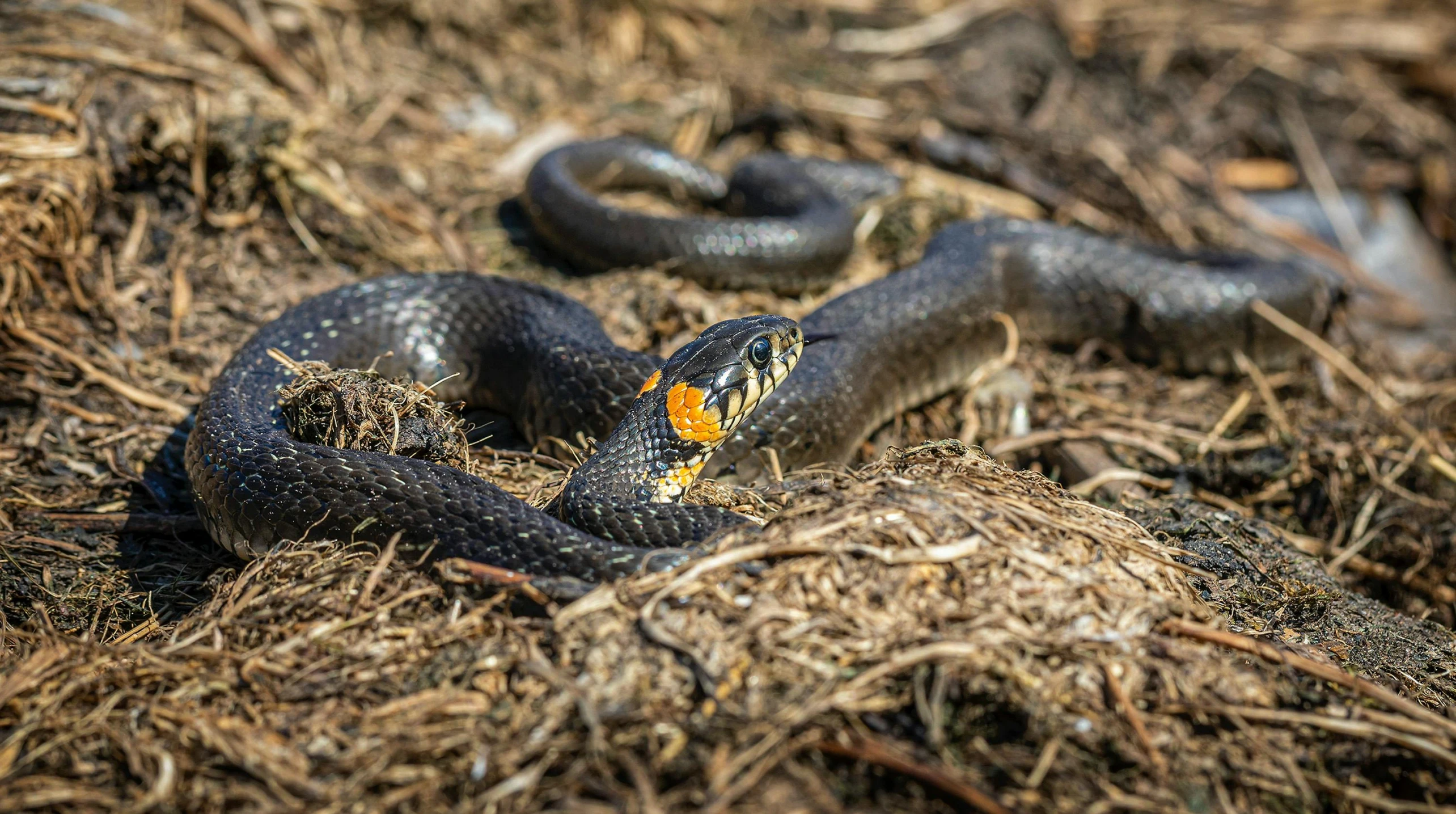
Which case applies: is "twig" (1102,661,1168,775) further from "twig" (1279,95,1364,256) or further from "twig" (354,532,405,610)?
"twig" (1279,95,1364,256)

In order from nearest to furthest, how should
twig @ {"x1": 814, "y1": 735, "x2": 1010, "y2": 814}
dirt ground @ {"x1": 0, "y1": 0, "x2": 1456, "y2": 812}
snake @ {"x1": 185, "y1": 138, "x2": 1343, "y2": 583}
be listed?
1. twig @ {"x1": 814, "y1": 735, "x2": 1010, "y2": 814}
2. dirt ground @ {"x1": 0, "y1": 0, "x2": 1456, "y2": 812}
3. snake @ {"x1": 185, "y1": 138, "x2": 1343, "y2": 583}

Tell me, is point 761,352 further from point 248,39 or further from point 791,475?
point 248,39

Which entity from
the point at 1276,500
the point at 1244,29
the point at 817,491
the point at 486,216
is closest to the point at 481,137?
the point at 486,216

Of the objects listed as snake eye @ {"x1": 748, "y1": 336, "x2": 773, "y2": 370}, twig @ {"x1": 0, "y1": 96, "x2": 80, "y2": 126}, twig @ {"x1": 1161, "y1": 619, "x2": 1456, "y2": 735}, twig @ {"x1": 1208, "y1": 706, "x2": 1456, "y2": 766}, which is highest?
twig @ {"x1": 0, "y1": 96, "x2": 80, "y2": 126}

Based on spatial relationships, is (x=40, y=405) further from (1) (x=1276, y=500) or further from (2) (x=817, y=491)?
(1) (x=1276, y=500)

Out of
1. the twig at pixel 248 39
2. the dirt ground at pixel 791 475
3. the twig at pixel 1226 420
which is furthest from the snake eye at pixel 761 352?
the twig at pixel 248 39

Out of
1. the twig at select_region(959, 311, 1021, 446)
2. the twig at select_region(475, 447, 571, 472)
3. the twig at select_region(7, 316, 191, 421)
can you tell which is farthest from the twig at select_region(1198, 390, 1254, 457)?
the twig at select_region(7, 316, 191, 421)

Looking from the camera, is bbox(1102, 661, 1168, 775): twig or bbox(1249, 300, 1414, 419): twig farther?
bbox(1249, 300, 1414, 419): twig
